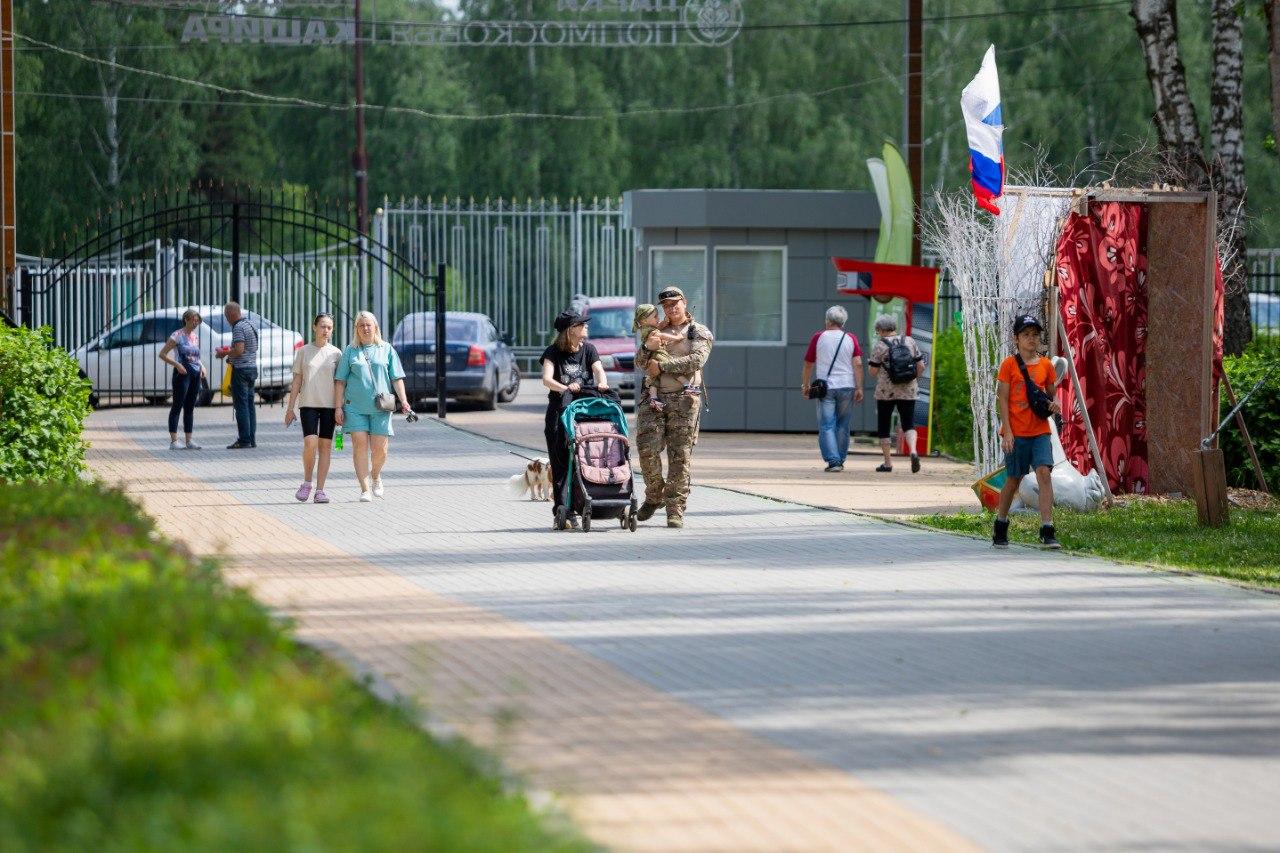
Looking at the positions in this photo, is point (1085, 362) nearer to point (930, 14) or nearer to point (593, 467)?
point (593, 467)

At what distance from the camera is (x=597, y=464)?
14078 millimetres

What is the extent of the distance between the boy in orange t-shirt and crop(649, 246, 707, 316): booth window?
40.2ft

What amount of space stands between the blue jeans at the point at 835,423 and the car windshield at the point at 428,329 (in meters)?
10.9

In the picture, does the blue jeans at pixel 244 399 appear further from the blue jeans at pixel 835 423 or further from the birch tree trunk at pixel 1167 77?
the birch tree trunk at pixel 1167 77

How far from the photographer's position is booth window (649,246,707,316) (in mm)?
25203

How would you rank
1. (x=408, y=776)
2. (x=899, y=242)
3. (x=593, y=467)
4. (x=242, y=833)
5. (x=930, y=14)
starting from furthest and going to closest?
(x=930, y=14) → (x=899, y=242) → (x=593, y=467) → (x=408, y=776) → (x=242, y=833)

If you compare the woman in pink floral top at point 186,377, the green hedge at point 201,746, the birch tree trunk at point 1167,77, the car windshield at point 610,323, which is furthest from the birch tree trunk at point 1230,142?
the green hedge at point 201,746

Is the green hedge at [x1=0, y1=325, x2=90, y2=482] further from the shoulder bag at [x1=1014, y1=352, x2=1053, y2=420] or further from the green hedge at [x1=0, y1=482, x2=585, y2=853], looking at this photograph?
the green hedge at [x1=0, y1=482, x2=585, y2=853]

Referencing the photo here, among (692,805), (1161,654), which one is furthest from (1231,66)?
(692,805)

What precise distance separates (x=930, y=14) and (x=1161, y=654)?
161ft

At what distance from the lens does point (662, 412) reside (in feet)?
47.1

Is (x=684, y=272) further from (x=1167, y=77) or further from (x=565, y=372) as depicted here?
(x=565, y=372)

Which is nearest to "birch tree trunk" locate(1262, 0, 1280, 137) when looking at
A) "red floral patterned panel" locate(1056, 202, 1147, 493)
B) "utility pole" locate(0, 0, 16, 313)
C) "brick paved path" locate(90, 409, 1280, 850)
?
"red floral patterned panel" locate(1056, 202, 1147, 493)

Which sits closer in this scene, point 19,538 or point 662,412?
point 19,538
